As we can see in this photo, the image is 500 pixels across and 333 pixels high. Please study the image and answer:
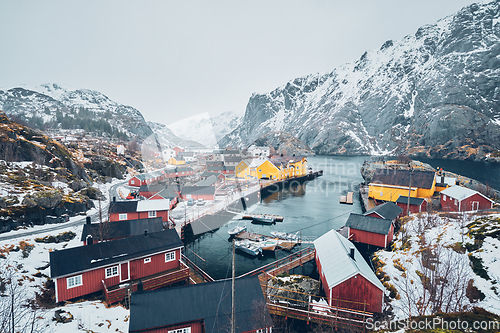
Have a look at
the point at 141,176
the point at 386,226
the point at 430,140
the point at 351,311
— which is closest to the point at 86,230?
the point at 351,311

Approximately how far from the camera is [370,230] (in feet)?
85.1

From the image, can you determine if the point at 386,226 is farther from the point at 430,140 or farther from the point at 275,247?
the point at 430,140

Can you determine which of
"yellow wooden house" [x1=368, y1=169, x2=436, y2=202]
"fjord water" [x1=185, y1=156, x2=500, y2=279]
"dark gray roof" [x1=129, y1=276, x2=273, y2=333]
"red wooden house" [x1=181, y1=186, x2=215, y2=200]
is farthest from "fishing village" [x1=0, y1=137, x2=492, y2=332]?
"red wooden house" [x1=181, y1=186, x2=215, y2=200]

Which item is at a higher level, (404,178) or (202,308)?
(404,178)

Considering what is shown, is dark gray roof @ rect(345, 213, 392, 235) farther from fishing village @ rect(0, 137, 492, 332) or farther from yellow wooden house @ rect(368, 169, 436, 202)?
yellow wooden house @ rect(368, 169, 436, 202)

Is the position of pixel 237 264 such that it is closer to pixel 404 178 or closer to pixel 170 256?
pixel 170 256

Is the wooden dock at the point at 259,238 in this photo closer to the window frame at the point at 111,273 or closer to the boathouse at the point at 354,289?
the boathouse at the point at 354,289

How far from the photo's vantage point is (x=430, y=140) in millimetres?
145625

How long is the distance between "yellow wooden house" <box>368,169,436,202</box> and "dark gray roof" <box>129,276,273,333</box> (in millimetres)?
34863

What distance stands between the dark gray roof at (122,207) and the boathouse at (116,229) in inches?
310

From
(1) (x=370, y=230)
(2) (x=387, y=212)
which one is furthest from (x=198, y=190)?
(2) (x=387, y=212)

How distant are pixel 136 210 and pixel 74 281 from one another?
16345 mm

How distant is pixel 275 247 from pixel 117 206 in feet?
68.7

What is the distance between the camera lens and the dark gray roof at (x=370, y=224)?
25434 mm
